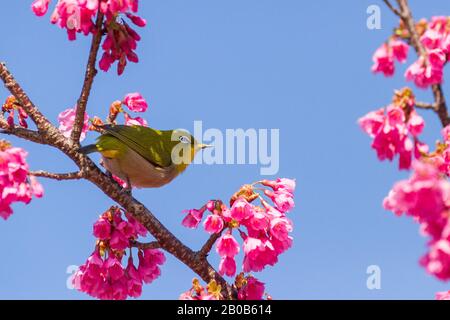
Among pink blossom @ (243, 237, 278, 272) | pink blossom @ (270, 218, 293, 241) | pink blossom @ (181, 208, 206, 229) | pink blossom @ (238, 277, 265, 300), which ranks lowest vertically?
pink blossom @ (238, 277, 265, 300)

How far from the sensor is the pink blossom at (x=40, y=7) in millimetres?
5414

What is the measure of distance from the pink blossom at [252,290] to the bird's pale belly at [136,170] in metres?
1.92

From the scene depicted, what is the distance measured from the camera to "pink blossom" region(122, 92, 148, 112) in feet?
21.2

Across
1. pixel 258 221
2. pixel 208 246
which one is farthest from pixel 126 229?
pixel 258 221

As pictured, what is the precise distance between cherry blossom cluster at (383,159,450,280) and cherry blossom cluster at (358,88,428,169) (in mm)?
583

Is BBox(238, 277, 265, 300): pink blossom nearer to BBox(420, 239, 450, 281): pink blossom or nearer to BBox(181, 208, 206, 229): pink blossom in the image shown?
BBox(181, 208, 206, 229): pink blossom

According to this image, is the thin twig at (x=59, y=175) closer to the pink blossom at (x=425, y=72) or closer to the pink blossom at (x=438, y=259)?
the pink blossom at (x=425, y=72)

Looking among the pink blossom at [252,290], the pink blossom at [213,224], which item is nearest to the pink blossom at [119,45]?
the pink blossom at [213,224]

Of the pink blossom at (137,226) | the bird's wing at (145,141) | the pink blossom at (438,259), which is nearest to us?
the pink blossom at (438,259)

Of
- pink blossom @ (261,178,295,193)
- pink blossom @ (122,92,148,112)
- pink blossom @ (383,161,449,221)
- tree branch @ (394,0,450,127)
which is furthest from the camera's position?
pink blossom @ (122,92,148,112)

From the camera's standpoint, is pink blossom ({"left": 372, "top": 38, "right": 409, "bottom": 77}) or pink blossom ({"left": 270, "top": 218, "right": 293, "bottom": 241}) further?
pink blossom ({"left": 270, "top": 218, "right": 293, "bottom": 241})

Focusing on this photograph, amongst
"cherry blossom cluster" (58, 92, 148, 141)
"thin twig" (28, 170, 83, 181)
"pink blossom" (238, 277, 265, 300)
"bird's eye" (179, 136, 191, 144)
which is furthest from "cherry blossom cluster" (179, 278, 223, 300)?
"bird's eye" (179, 136, 191, 144)

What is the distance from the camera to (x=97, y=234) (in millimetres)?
5719
